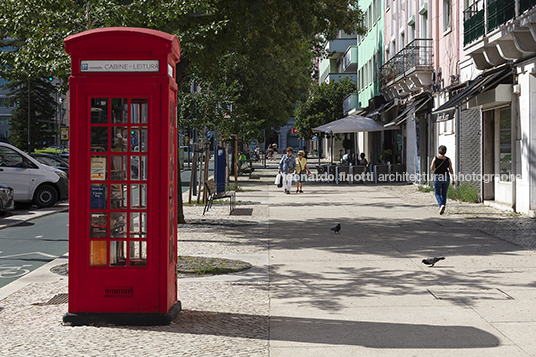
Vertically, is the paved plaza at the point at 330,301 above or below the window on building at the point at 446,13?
below

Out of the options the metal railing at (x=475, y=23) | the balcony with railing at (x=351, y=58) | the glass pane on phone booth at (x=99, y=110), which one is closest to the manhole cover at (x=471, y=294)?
the glass pane on phone booth at (x=99, y=110)

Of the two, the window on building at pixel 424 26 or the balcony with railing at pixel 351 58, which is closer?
the window on building at pixel 424 26

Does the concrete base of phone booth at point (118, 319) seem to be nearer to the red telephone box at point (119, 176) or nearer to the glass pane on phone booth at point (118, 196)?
the red telephone box at point (119, 176)

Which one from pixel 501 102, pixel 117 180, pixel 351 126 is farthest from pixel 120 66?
pixel 351 126

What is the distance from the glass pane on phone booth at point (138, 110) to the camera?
20.4ft

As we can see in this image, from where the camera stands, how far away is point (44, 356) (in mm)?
5207

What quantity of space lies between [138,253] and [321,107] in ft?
168

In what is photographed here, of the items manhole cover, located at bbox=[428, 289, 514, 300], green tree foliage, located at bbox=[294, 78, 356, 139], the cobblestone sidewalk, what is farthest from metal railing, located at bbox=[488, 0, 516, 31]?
green tree foliage, located at bbox=[294, 78, 356, 139]

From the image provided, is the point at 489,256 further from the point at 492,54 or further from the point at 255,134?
the point at 255,134

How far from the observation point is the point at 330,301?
7312 mm

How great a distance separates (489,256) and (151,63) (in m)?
6.29

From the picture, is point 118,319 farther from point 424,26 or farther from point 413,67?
point 424,26

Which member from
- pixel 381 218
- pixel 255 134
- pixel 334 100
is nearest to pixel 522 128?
pixel 381 218

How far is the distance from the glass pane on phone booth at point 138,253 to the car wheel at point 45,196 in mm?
14949
